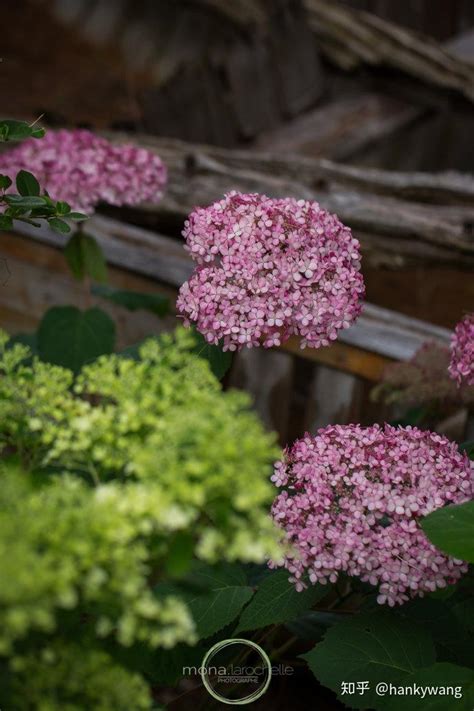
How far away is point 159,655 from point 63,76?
12.7ft

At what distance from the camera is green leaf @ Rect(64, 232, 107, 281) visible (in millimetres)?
2324

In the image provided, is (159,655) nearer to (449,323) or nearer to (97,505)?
(97,505)

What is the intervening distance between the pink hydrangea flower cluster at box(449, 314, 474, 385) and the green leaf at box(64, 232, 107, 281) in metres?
0.96

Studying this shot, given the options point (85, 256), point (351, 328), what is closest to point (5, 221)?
point (85, 256)

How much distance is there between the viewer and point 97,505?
801mm

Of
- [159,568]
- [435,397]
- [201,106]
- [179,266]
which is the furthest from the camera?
[201,106]

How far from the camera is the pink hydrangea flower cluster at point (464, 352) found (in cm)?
160

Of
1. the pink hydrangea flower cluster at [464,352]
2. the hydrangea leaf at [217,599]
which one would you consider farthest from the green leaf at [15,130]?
the pink hydrangea flower cluster at [464,352]

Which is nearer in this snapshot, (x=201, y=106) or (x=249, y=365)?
(x=249, y=365)

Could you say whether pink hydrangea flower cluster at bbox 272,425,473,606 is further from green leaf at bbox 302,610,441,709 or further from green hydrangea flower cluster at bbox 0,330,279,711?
green hydrangea flower cluster at bbox 0,330,279,711

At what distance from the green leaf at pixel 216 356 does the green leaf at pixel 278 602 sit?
33 cm

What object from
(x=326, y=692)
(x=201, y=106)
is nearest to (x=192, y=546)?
(x=326, y=692)

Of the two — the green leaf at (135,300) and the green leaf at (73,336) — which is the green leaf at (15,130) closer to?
the green leaf at (73,336)

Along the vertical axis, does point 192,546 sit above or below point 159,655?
above
